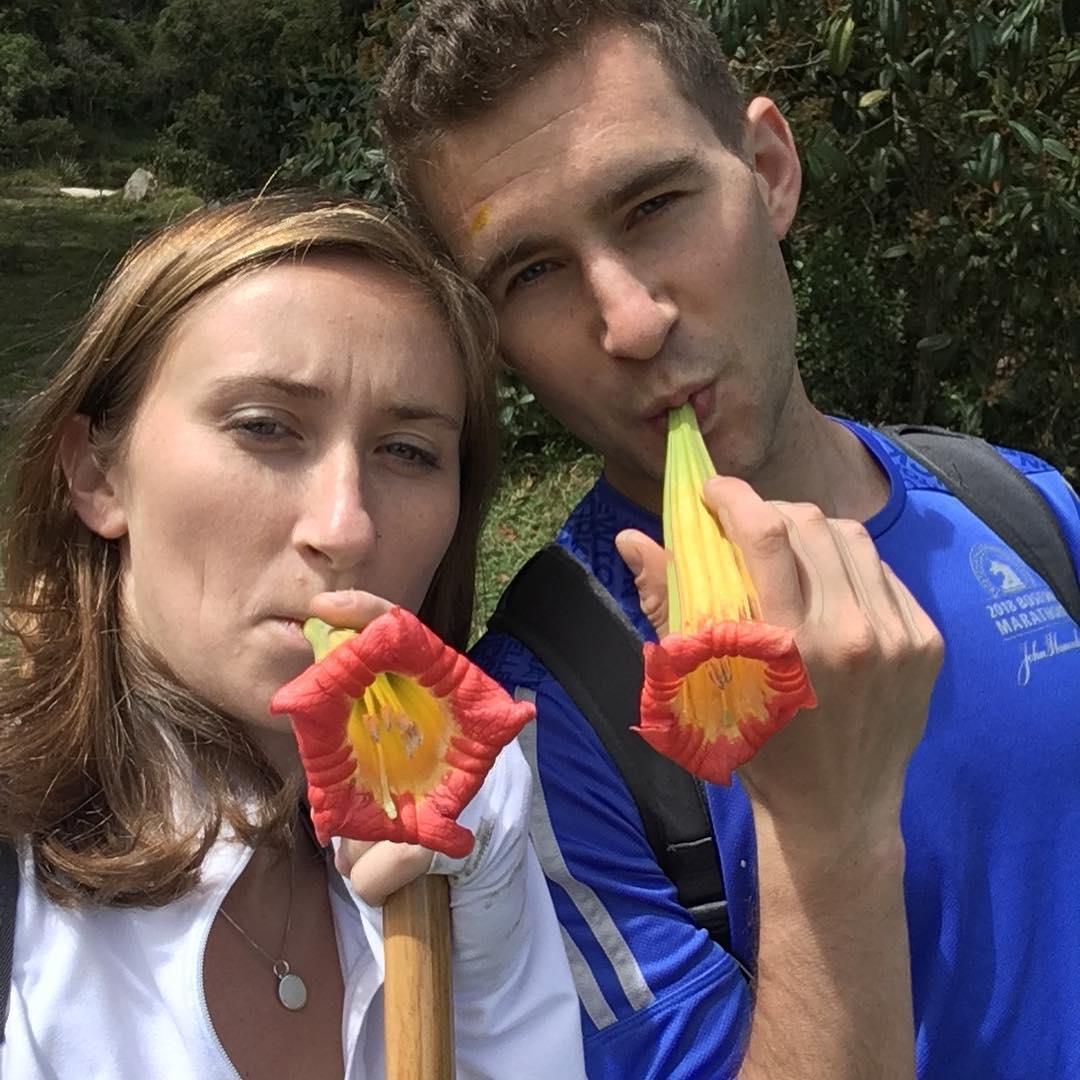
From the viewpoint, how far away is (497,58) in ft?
6.68

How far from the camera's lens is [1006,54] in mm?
4055

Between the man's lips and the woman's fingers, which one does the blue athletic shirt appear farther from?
the woman's fingers

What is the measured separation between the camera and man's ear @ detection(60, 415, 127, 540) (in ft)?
6.42

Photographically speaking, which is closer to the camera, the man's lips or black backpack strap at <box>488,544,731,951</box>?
black backpack strap at <box>488,544,731,951</box>

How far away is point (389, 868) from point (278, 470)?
59 centimetres

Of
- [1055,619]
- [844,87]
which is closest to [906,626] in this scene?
[1055,619]

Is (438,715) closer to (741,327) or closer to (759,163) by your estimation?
(741,327)

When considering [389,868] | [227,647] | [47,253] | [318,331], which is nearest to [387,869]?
[389,868]

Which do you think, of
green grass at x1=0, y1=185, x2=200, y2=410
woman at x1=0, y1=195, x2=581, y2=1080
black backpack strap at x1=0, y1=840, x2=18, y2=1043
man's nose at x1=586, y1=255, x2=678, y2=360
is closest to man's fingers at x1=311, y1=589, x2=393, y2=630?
woman at x1=0, y1=195, x2=581, y2=1080

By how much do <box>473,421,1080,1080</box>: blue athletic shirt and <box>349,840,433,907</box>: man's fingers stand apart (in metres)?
0.40

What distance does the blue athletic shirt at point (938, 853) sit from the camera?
177 centimetres

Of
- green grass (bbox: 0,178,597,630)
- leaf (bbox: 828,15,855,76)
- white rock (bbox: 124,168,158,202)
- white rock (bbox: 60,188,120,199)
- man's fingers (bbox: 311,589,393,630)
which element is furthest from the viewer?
white rock (bbox: 60,188,120,199)

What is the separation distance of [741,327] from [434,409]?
0.56 meters

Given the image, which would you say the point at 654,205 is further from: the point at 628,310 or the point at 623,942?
the point at 623,942
